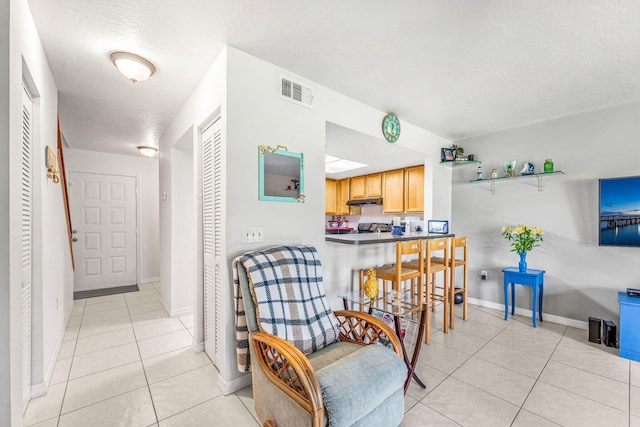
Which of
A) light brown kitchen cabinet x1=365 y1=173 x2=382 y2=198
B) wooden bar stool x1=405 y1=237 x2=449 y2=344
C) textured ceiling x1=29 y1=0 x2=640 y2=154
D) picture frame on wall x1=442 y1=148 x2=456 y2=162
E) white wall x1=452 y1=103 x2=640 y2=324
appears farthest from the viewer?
light brown kitchen cabinet x1=365 y1=173 x2=382 y2=198

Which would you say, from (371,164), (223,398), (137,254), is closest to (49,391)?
(223,398)

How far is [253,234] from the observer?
2.04m

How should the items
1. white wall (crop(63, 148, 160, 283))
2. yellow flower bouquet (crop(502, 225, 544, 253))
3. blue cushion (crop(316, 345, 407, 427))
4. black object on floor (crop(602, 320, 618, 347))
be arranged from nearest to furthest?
blue cushion (crop(316, 345, 407, 427)) → black object on floor (crop(602, 320, 618, 347)) → yellow flower bouquet (crop(502, 225, 544, 253)) → white wall (crop(63, 148, 160, 283))

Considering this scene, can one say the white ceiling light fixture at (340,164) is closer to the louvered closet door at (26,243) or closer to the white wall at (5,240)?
the louvered closet door at (26,243)

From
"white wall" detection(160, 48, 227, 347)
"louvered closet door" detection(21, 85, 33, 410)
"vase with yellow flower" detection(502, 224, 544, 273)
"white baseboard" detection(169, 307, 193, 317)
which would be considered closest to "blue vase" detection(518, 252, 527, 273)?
"vase with yellow flower" detection(502, 224, 544, 273)

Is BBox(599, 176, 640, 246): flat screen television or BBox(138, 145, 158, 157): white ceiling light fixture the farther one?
BBox(138, 145, 158, 157): white ceiling light fixture

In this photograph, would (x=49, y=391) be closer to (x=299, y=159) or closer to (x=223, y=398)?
(x=223, y=398)

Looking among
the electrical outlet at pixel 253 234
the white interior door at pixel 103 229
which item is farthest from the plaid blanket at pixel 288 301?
the white interior door at pixel 103 229

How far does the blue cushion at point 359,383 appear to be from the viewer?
124cm

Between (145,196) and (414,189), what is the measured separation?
5.00m

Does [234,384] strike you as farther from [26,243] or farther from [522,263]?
[522,263]

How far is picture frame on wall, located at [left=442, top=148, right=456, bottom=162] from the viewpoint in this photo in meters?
3.91

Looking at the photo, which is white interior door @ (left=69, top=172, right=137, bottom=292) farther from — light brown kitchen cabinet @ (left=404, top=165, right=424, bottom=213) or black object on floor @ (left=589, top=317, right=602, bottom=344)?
black object on floor @ (left=589, top=317, right=602, bottom=344)

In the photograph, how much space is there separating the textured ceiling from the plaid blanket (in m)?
1.49
